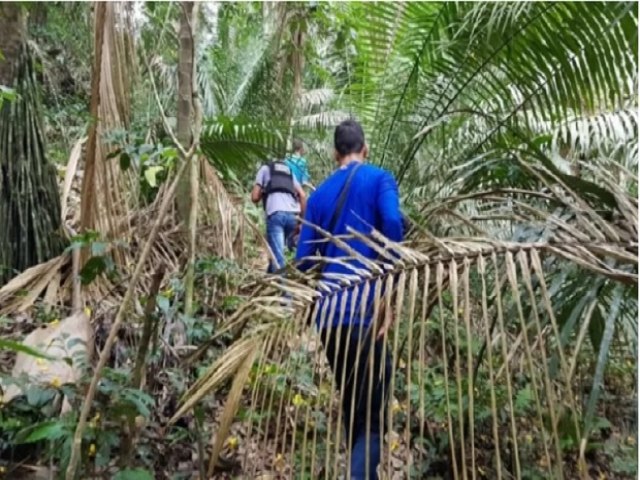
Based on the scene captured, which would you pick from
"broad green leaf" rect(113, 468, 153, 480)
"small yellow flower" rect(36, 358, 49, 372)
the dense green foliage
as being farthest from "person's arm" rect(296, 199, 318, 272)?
"small yellow flower" rect(36, 358, 49, 372)

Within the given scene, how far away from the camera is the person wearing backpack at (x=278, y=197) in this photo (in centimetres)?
483

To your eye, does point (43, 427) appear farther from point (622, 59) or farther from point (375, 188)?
point (622, 59)

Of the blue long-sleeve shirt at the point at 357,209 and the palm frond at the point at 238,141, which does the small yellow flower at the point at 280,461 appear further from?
the palm frond at the point at 238,141

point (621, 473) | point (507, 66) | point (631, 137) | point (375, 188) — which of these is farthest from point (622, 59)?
point (621, 473)

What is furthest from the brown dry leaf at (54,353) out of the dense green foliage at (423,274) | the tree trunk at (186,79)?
the tree trunk at (186,79)

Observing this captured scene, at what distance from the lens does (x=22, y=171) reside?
12.9ft

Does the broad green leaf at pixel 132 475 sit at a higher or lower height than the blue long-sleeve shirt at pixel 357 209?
lower

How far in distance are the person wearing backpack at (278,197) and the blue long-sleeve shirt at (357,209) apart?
2.37m

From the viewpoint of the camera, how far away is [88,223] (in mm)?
3295

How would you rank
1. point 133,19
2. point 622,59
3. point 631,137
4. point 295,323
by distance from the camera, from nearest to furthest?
1. point 295,323
2. point 622,59
3. point 133,19
4. point 631,137

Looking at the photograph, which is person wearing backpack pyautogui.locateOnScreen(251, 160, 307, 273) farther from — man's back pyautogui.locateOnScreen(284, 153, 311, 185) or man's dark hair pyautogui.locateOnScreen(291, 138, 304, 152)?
man's dark hair pyautogui.locateOnScreen(291, 138, 304, 152)

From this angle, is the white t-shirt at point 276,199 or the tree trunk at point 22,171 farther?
the white t-shirt at point 276,199

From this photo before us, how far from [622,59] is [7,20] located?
3375mm

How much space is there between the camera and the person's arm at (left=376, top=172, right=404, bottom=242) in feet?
7.20
